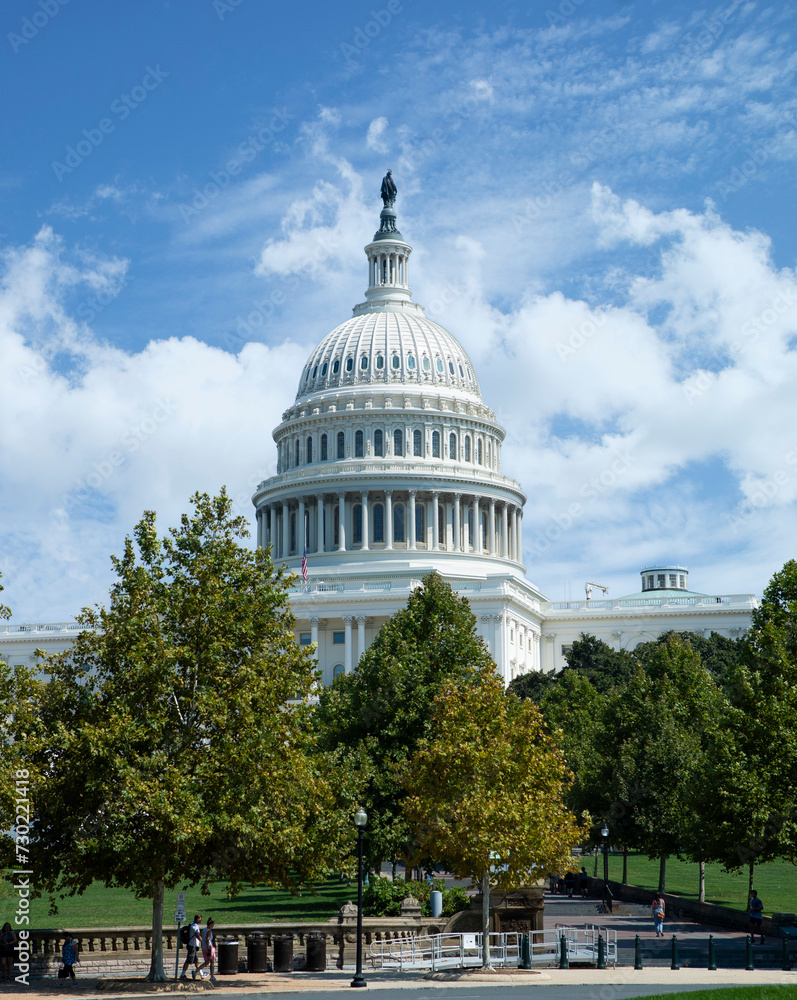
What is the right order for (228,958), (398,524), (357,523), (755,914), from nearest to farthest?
(228,958) → (755,914) → (357,523) → (398,524)

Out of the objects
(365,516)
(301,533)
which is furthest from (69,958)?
(301,533)

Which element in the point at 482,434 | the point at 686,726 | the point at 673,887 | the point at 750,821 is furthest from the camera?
the point at 482,434

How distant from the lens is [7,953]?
32.8m

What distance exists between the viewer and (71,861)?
3241 centimetres

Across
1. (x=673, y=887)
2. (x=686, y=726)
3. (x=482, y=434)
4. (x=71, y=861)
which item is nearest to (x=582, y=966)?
(x=71, y=861)

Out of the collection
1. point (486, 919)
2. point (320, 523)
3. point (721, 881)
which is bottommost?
point (721, 881)

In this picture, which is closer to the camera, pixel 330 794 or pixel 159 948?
pixel 159 948

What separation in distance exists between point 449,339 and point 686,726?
84.7 meters

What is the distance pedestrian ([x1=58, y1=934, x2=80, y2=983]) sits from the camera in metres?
32.7

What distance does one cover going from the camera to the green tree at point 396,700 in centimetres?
4762

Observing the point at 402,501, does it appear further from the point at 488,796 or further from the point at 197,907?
the point at 488,796

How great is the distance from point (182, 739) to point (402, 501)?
311ft

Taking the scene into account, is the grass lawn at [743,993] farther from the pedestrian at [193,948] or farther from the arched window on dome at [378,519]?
the arched window on dome at [378,519]

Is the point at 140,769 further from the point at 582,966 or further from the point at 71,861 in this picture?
the point at 582,966
